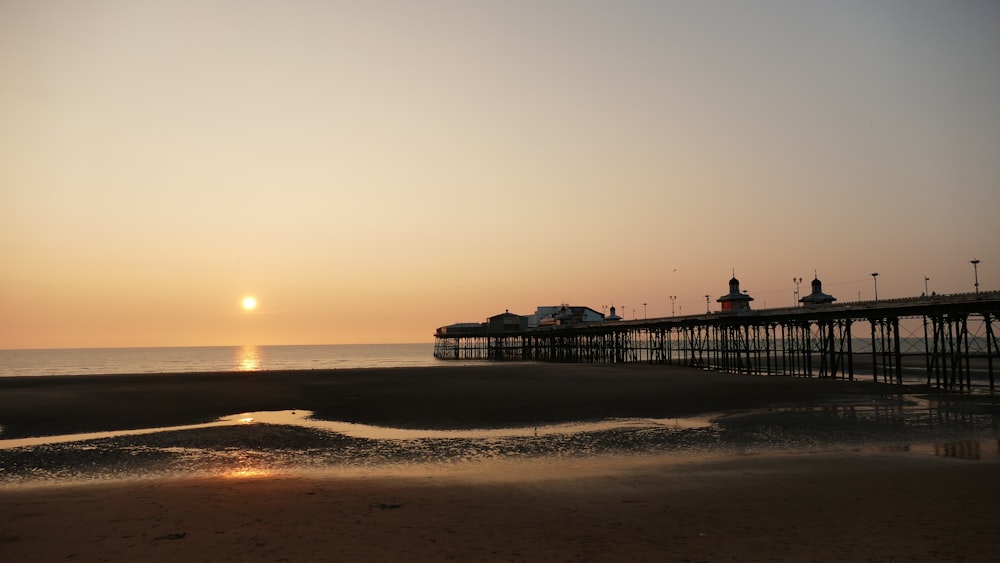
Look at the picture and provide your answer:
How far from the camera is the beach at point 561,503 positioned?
9805 millimetres

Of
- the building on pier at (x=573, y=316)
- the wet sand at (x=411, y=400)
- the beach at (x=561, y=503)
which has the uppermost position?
the building on pier at (x=573, y=316)

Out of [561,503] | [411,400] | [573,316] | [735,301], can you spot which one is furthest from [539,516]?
[573,316]

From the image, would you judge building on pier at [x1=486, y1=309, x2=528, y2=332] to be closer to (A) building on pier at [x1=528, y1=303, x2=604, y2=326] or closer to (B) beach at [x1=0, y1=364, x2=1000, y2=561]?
(A) building on pier at [x1=528, y1=303, x2=604, y2=326]

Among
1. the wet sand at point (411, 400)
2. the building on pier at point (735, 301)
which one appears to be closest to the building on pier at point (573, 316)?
the building on pier at point (735, 301)

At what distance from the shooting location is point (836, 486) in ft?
44.5

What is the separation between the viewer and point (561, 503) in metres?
12.6

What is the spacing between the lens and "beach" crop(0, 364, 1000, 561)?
32.2 feet

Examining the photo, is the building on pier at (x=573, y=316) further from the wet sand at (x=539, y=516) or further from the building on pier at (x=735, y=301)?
the wet sand at (x=539, y=516)

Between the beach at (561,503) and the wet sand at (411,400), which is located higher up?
the beach at (561,503)

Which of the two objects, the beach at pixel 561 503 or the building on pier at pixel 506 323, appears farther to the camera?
the building on pier at pixel 506 323

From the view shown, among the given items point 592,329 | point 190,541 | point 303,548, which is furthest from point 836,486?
point 592,329

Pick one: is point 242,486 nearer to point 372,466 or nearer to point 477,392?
point 372,466

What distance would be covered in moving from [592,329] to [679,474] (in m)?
79.4

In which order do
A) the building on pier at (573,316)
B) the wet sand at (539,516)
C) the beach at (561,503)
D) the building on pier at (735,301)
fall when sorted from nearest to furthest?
the wet sand at (539,516)
the beach at (561,503)
the building on pier at (735,301)
the building on pier at (573,316)
